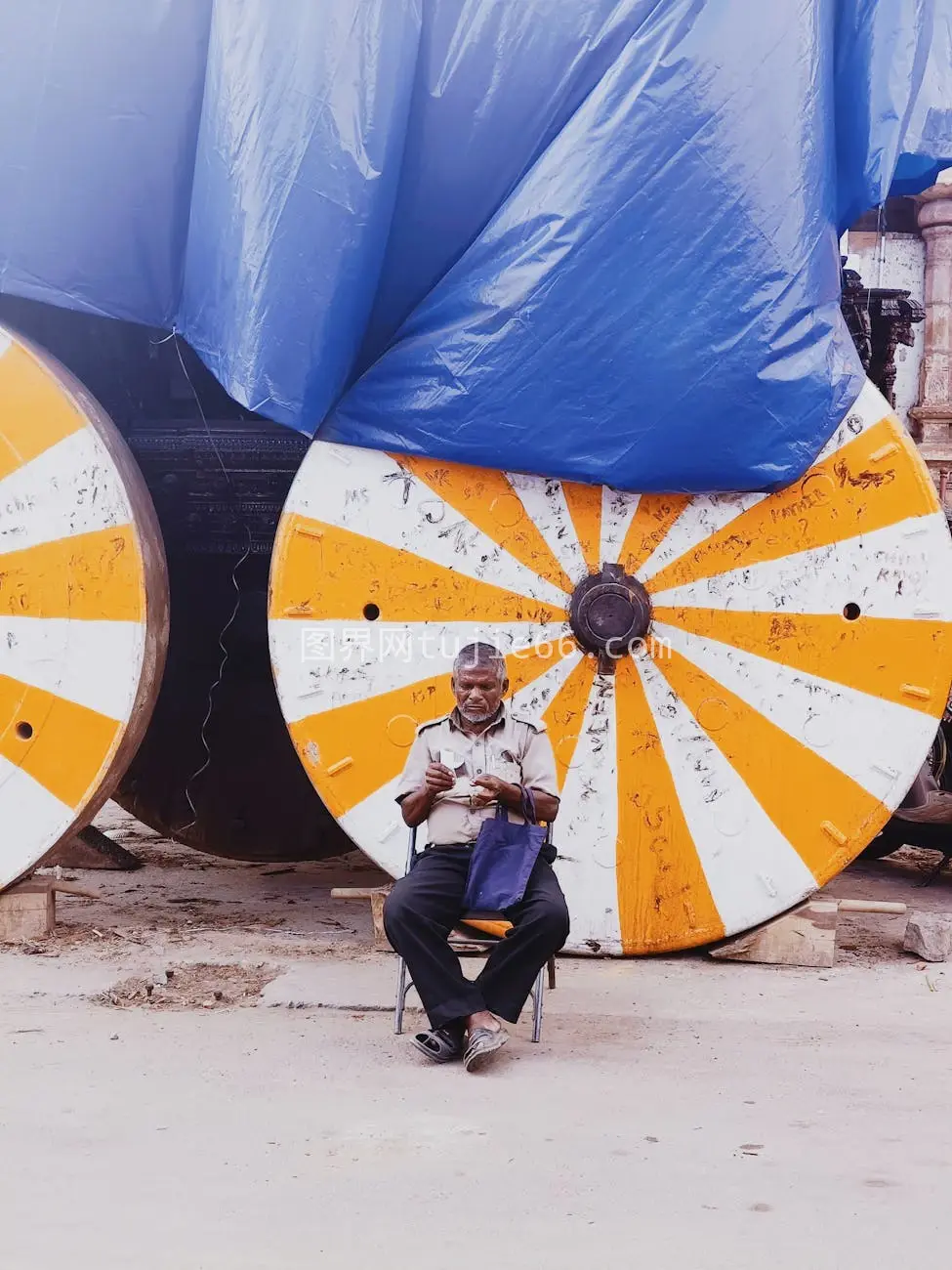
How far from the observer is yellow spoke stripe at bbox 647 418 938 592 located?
406 centimetres

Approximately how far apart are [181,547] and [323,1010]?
6.44 feet

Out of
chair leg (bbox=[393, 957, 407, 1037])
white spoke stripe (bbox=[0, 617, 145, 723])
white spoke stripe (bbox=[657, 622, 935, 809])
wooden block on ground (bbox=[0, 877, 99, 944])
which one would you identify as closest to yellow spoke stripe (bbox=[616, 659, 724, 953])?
white spoke stripe (bbox=[657, 622, 935, 809])

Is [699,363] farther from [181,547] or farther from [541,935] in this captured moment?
[181,547]

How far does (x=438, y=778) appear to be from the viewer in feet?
11.5

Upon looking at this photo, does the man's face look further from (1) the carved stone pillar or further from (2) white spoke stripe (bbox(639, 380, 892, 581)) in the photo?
(1) the carved stone pillar

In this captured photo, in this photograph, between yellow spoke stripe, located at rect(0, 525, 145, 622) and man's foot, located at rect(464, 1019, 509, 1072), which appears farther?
yellow spoke stripe, located at rect(0, 525, 145, 622)

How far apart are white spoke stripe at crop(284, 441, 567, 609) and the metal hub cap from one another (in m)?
0.08

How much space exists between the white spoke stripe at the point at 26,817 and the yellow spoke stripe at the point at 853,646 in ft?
5.87

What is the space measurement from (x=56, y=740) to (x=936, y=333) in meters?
8.10

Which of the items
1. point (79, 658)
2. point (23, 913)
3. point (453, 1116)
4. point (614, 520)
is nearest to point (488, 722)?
point (614, 520)

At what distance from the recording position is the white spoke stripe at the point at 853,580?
405 centimetres

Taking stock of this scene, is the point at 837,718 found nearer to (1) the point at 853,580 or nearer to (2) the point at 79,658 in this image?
(1) the point at 853,580

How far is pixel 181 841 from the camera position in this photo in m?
5.44

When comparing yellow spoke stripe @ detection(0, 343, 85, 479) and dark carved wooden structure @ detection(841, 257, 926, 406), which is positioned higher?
dark carved wooden structure @ detection(841, 257, 926, 406)
